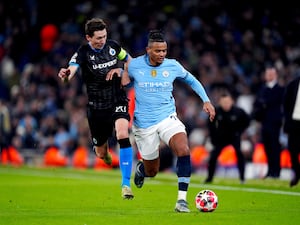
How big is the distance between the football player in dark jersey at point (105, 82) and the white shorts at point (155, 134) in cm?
45

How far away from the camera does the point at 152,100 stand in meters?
14.0

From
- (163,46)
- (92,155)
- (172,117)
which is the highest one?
(163,46)

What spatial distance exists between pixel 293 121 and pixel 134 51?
1360 cm

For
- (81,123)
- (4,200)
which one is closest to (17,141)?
(81,123)

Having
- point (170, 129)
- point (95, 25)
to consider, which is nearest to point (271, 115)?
point (95, 25)

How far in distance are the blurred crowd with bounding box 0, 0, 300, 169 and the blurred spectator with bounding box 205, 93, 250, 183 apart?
4.87 m

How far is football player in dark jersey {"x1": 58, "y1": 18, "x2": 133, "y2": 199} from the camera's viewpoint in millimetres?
14828

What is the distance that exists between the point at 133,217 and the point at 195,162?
15.0m

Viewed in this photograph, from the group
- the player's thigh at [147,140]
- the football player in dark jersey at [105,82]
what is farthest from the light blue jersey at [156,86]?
the football player in dark jersey at [105,82]

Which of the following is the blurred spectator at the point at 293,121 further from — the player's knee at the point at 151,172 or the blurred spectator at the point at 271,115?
the player's knee at the point at 151,172

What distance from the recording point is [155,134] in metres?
14.1

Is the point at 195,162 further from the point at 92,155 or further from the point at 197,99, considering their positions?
the point at 92,155

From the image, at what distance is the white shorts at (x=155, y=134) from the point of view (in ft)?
45.0

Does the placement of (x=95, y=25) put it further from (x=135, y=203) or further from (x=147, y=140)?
(x=135, y=203)
